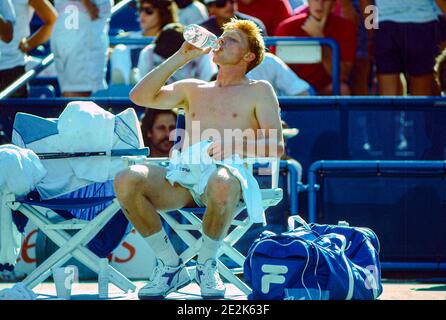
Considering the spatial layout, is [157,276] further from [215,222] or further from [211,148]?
[211,148]

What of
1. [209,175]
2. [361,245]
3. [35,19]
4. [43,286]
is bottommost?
[43,286]

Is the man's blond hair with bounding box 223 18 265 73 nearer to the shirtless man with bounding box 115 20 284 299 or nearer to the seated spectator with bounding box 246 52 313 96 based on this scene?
the shirtless man with bounding box 115 20 284 299

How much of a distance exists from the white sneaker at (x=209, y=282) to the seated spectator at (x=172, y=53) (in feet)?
8.95

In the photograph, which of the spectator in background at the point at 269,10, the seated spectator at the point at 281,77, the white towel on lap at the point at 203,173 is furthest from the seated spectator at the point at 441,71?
the white towel on lap at the point at 203,173

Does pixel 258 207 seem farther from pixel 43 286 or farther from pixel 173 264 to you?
pixel 43 286

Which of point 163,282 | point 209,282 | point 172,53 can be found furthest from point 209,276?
point 172,53

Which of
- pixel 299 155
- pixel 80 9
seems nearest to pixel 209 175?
pixel 299 155

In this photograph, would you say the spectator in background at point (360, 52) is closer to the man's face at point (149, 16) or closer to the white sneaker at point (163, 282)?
the man's face at point (149, 16)

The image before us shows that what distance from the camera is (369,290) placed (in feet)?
20.5

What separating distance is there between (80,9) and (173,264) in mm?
3367

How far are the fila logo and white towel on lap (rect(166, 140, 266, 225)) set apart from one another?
0.39 m

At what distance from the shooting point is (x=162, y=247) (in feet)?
21.8

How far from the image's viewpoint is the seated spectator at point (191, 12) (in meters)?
10.5

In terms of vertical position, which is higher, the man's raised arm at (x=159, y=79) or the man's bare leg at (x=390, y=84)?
the man's raised arm at (x=159, y=79)
